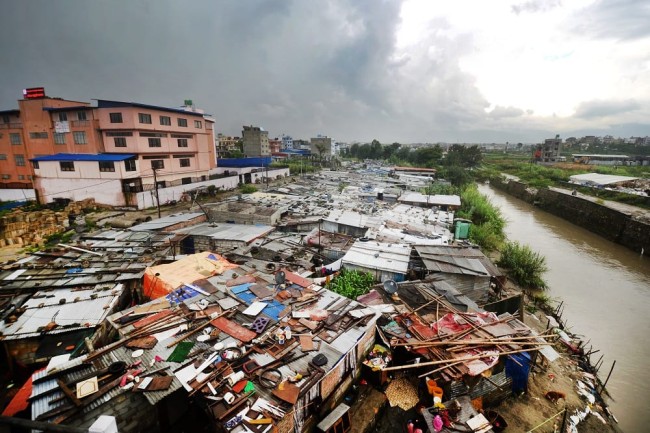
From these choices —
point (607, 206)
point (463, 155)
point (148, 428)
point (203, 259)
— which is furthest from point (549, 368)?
point (463, 155)

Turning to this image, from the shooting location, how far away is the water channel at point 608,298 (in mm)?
12008

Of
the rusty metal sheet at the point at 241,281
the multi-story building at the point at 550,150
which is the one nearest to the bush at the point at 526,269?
the rusty metal sheet at the point at 241,281

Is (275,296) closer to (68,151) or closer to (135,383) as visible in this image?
(135,383)

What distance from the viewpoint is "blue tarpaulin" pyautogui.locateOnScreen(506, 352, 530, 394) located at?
955 cm

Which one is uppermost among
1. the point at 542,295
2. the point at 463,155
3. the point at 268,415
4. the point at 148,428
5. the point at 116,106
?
the point at 116,106

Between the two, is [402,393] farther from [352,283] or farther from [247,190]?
[247,190]

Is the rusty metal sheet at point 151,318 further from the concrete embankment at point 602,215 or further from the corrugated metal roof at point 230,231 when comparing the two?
the concrete embankment at point 602,215

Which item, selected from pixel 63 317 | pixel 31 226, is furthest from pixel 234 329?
pixel 31 226

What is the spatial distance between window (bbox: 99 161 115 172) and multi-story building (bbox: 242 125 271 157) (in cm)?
5213

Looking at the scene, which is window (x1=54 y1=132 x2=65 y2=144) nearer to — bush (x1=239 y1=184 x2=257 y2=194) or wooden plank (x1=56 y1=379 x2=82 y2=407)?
bush (x1=239 y1=184 x2=257 y2=194)

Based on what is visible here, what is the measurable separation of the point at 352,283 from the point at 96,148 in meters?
36.8

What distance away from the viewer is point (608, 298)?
1900 centimetres

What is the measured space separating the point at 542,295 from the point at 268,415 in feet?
63.3

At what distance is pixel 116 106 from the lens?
3269 centimetres
